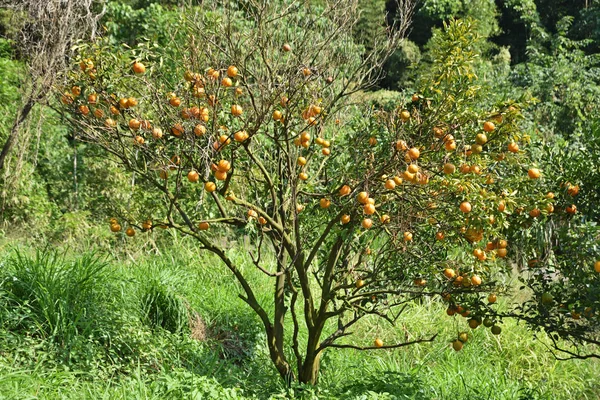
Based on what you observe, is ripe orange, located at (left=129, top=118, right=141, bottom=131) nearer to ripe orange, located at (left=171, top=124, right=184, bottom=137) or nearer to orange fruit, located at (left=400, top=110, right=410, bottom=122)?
ripe orange, located at (left=171, top=124, right=184, bottom=137)

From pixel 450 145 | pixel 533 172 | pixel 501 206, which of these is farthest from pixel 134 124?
pixel 533 172

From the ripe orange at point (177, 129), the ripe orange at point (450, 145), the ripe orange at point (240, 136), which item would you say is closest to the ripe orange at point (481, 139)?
the ripe orange at point (450, 145)

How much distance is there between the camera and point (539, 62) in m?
11.7

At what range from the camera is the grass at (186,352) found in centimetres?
330

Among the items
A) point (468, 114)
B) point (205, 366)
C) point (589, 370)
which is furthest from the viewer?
point (589, 370)

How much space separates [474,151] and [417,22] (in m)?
16.7

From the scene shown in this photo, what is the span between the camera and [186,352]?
3.88 metres

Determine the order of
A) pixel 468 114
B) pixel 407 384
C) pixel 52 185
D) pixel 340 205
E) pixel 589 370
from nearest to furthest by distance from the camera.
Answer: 1. pixel 468 114
2. pixel 340 205
3. pixel 407 384
4. pixel 589 370
5. pixel 52 185

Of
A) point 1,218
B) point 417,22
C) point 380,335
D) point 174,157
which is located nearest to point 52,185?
point 1,218

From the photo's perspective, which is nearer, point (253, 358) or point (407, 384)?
point (407, 384)

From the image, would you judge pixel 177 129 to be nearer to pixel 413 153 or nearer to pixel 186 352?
pixel 413 153

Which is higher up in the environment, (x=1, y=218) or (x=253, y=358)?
(x=253, y=358)

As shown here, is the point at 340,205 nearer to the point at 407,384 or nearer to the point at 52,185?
the point at 407,384

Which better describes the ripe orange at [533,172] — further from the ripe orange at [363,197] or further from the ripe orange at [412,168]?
the ripe orange at [363,197]
